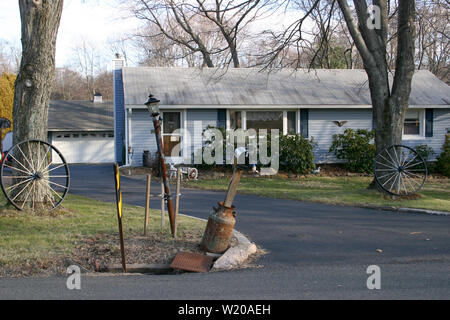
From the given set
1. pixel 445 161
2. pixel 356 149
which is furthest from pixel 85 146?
pixel 445 161

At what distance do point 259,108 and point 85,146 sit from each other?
1589 centimetres

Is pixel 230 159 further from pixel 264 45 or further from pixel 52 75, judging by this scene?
pixel 52 75

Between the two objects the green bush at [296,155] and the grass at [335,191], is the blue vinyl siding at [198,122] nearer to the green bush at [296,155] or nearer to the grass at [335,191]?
the grass at [335,191]

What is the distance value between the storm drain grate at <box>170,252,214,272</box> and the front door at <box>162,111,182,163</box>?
12.9 meters

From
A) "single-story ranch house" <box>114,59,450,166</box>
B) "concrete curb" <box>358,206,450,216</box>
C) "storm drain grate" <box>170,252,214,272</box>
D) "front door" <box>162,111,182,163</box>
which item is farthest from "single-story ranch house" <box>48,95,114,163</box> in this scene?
"storm drain grate" <box>170,252,214,272</box>

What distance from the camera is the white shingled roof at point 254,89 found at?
20.2m

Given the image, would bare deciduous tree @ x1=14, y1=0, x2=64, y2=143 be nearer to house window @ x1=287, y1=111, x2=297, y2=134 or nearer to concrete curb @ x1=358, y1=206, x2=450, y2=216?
concrete curb @ x1=358, y1=206, x2=450, y2=216

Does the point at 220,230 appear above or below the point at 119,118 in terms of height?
below

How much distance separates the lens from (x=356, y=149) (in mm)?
19984

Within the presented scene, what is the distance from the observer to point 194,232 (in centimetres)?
904

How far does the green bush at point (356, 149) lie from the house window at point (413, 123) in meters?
2.31

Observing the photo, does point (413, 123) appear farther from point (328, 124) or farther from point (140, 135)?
point (140, 135)

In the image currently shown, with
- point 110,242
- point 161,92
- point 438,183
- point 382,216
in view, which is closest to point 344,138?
point 438,183

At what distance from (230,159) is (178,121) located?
320 centimetres
